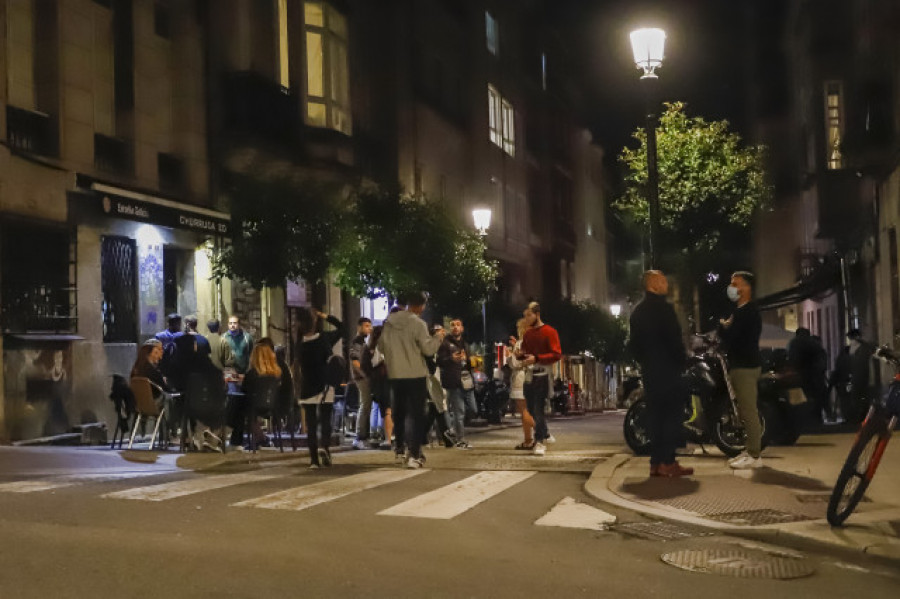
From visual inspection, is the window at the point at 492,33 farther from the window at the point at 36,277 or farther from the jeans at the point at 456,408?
the jeans at the point at 456,408

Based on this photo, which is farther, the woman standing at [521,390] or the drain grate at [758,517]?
the woman standing at [521,390]

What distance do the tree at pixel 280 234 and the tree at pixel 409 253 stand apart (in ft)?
1.65

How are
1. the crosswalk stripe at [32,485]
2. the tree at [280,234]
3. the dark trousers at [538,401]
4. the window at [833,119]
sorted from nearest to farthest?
the crosswalk stripe at [32,485], the dark trousers at [538,401], the tree at [280,234], the window at [833,119]

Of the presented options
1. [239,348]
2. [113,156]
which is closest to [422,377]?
[239,348]

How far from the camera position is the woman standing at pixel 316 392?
11523mm

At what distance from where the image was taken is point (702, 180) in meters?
39.5

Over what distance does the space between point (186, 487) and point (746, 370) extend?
4995mm

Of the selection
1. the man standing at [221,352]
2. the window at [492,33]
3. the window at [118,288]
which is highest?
the window at [492,33]

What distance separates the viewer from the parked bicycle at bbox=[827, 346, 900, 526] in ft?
23.8

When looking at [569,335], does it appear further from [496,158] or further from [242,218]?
[242,218]

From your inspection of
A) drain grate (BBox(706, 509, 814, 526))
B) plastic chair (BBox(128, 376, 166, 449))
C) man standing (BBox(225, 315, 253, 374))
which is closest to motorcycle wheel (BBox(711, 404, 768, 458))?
drain grate (BBox(706, 509, 814, 526))

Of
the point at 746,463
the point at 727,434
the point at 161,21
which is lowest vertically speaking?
the point at 746,463

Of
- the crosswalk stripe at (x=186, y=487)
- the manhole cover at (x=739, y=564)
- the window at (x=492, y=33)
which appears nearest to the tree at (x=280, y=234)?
the crosswalk stripe at (x=186, y=487)

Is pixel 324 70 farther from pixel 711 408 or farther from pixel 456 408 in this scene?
pixel 711 408
